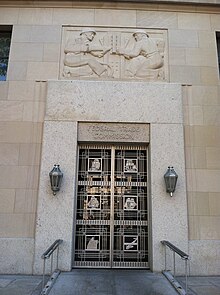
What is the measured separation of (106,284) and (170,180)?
284cm

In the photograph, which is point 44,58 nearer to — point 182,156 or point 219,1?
point 182,156

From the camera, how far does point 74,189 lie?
23.2 ft

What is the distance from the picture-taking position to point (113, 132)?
749 cm

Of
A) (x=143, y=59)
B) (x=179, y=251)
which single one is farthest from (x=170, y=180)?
(x=143, y=59)

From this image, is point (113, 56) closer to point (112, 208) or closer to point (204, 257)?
point (112, 208)

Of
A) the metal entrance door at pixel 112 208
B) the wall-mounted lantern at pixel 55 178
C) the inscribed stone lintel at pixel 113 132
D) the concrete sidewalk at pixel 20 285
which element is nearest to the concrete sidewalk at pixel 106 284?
the concrete sidewalk at pixel 20 285

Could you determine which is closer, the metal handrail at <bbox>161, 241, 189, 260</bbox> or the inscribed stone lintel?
the metal handrail at <bbox>161, 241, 189, 260</bbox>

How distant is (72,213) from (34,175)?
4.71 ft

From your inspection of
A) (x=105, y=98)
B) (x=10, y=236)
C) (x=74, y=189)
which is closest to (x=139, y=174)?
(x=74, y=189)

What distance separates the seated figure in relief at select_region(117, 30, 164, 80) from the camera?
7914 millimetres

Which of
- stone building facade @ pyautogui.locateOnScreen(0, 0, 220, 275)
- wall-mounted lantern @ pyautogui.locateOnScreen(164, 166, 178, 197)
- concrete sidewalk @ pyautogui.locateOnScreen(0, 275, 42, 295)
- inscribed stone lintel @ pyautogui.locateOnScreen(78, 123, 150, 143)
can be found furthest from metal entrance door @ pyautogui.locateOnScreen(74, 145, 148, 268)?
concrete sidewalk @ pyautogui.locateOnScreen(0, 275, 42, 295)

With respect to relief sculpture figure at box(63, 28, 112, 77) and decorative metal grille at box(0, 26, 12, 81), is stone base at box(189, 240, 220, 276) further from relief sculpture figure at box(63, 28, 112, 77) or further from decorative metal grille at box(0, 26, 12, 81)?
decorative metal grille at box(0, 26, 12, 81)

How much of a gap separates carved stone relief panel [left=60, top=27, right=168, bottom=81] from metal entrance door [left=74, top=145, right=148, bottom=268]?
85.6 inches

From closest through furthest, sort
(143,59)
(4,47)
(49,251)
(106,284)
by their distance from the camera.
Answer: (49,251)
(106,284)
(143,59)
(4,47)
